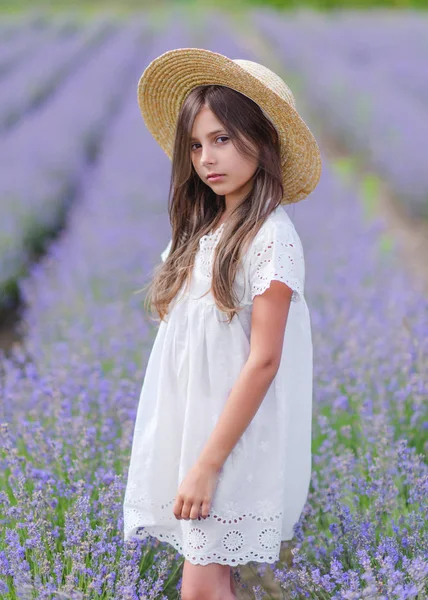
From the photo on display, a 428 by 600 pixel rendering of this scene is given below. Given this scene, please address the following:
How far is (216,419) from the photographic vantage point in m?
1.75

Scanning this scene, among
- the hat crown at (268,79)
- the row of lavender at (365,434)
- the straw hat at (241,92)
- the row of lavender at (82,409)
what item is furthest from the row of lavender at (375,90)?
the hat crown at (268,79)

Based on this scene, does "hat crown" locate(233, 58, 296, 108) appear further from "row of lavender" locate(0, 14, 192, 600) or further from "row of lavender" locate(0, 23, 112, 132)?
"row of lavender" locate(0, 23, 112, 132)

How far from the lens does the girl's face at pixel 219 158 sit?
178 centimetres

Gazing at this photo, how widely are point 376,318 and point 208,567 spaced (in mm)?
2026

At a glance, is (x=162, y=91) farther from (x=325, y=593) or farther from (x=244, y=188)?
(x=325, y=593)

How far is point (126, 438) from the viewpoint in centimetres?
246

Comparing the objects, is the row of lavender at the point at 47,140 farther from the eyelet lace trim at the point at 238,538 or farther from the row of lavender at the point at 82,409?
the eyelet lace trim at the point at 238,538

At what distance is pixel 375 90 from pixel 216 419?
33.5 feet

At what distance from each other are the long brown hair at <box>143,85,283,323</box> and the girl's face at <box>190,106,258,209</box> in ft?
0.05

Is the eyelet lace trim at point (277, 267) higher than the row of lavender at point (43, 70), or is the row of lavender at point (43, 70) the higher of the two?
the row of lavender at point (43, 70)

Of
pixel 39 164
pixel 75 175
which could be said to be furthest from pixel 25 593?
pixel 75 175

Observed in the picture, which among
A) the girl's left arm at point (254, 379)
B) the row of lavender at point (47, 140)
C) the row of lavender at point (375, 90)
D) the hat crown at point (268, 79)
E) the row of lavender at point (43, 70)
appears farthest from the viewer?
the row of lavender at point (43, 70)

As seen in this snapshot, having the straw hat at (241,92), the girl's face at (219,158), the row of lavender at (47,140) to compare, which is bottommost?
the girl's face at (219,158)

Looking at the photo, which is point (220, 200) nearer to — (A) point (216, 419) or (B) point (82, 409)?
(A) point (216, 419)
